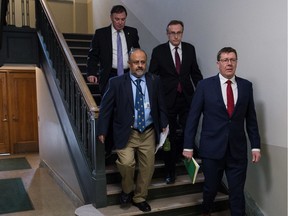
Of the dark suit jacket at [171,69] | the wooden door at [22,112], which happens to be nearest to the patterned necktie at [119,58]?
the dark suit jacket at [171,69]

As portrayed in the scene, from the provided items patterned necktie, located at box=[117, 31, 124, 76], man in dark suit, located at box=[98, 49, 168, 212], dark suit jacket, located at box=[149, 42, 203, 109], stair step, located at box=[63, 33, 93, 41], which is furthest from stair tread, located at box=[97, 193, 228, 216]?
stair step, located at box=[63, 33, 93, 41]

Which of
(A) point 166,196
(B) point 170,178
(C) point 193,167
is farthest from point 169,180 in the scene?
(C) point 193,167

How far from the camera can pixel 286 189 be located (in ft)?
8.74

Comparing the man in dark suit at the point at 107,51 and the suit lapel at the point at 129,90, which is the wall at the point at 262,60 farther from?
the suit lapel at the point at 129,90

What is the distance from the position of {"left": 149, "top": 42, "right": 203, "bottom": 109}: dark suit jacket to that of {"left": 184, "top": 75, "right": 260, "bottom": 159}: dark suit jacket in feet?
1.70

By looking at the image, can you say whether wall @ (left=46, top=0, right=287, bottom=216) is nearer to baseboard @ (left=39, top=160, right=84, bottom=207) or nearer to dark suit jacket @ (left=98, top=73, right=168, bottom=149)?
dark suit jacket @ (left=98, top=73, right=168, bottom=149)

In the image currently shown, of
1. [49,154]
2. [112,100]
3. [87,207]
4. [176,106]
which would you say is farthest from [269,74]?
[49,154]

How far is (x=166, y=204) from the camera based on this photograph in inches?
119

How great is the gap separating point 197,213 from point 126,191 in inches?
28.4

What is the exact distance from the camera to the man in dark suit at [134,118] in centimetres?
271

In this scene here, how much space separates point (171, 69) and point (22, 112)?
5846mm

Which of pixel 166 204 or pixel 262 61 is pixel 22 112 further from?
pixel 262 61

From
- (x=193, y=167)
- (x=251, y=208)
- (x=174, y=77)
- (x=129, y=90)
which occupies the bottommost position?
(x=251, y=208)

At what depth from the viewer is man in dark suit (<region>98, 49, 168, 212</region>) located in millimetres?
2711
